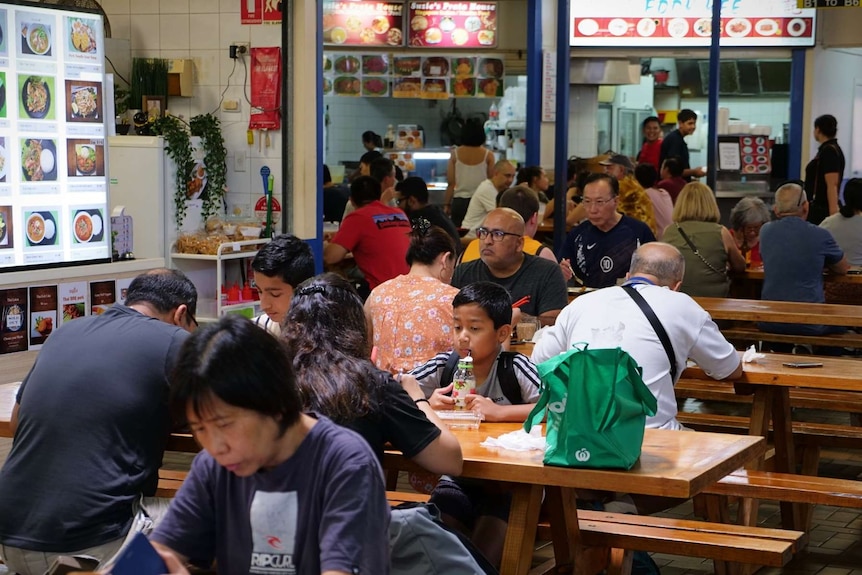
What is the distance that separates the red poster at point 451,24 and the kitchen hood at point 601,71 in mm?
1252

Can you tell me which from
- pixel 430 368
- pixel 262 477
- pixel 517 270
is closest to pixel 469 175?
pixel 517 270

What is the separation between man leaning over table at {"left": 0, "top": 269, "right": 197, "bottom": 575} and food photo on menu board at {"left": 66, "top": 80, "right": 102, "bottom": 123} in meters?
3.42

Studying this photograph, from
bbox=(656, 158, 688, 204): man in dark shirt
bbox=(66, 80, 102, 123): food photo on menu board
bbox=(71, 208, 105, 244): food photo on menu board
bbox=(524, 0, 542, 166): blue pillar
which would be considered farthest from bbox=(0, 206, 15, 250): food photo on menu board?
bbox=(656, 158, 688, 204): man in dark shirt

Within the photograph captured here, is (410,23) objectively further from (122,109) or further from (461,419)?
(461,419)

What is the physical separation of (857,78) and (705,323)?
13082mm

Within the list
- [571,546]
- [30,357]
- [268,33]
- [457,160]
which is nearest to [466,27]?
[457,160]

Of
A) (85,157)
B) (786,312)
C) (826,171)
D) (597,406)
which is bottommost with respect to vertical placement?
(786,312)

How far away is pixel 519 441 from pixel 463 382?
381 millimetres

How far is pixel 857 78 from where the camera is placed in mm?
16734

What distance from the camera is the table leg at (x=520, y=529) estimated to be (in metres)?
3.95

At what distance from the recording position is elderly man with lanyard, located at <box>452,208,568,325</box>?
6.08 meters

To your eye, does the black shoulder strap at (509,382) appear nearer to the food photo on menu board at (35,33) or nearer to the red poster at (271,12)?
the food photo on menu board at (35,33)

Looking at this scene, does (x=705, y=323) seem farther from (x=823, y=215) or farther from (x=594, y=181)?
(x=823, y=215)

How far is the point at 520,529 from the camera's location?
398 centimetres
